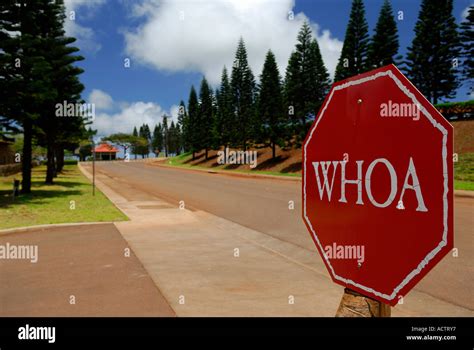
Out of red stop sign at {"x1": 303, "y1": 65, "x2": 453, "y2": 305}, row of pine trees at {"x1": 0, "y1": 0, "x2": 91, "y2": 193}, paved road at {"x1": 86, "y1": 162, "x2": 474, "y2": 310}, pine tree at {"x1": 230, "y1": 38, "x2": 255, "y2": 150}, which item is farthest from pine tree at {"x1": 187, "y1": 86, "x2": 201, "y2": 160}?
red stop sign at {"x1": 303, "y1": 65, "x2": 453, "y2": 305}

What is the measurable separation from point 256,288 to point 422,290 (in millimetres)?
2420

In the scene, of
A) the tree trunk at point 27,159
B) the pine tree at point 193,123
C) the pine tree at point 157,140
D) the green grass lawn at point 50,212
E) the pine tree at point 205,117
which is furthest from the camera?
the pine tree at point 157,140

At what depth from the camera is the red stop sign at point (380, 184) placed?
Answer: 39.8 inches

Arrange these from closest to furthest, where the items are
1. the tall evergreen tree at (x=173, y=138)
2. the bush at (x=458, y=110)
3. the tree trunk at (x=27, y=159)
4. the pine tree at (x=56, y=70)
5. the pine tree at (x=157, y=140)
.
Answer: the tree trunk at (x=27, y=159) < the pine tree at (x=56, y=70) < the bush at (x=458, y=110) < the tall evergreen tree at (x=173, y=138) < the pine tree at (x=157, y=140)

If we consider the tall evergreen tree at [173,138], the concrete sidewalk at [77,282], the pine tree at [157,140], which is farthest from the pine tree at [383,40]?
the pine tree at [157,140]

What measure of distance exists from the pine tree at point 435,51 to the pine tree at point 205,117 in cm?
3604

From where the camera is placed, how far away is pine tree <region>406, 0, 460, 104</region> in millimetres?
40537

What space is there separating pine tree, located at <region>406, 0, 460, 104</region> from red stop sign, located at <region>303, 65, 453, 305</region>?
4722 cm

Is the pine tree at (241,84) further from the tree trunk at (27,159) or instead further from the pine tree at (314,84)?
the tree trunk at (27,159)

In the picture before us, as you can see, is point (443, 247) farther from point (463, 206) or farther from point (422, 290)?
point (463, 206)

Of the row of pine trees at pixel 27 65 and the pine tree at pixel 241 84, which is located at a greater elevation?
the pine tree at pixel 241 84

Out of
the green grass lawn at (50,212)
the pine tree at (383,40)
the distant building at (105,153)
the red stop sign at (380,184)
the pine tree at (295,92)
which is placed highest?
the pine tree at (383,40)

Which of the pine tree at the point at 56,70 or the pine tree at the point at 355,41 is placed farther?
the pine tree at the point at 355,41

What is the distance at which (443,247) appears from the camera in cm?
99
